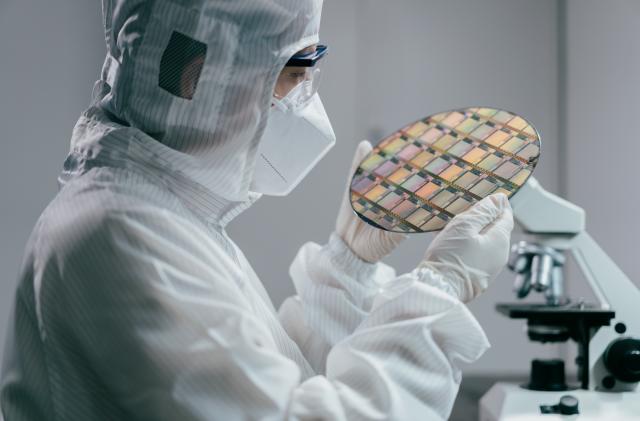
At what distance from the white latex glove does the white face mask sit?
0.23 m

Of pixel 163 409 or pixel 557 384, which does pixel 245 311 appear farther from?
pixel 557 384

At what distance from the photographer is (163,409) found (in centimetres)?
72

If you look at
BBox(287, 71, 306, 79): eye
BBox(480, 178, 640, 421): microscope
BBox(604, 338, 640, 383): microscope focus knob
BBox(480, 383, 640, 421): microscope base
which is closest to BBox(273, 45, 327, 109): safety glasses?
BBox(287, 71, 306, 79): eye

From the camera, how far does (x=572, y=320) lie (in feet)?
5.24

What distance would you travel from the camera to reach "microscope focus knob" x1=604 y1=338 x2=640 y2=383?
156 centimetres

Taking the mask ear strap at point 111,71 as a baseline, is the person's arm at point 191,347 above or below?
below

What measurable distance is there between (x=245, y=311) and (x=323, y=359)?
1.70 feet

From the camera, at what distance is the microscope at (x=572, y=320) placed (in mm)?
1543

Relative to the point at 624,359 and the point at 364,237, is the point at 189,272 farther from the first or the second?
the point at 624,359

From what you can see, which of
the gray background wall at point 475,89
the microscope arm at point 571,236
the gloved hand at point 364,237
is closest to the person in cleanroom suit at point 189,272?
the gloved hand at point 364,237

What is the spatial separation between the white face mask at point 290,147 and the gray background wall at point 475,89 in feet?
3.88

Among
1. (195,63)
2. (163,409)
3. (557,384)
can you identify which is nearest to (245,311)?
(163,409)

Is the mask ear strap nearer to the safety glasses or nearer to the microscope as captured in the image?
the safety glasses

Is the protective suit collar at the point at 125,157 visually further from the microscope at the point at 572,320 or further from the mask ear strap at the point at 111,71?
the microscope at the point at 572,320
